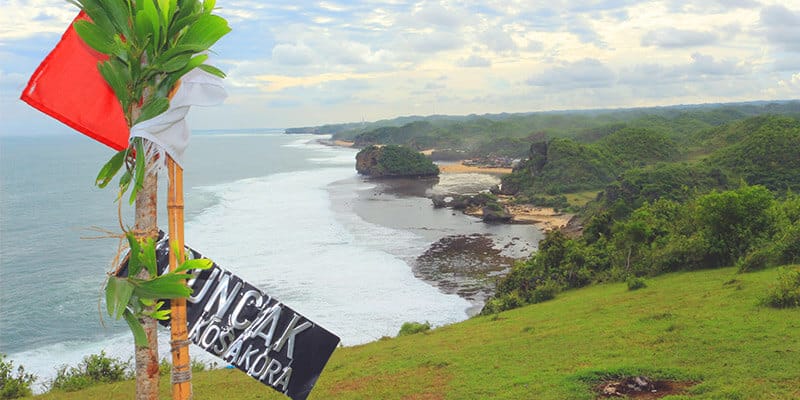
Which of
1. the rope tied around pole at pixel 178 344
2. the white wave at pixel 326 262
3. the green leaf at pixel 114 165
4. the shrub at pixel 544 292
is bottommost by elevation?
the white wave at pixel 326 262

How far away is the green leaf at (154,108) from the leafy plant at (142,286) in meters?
0.82

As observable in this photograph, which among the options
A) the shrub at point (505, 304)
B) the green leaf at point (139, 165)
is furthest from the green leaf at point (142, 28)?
the shrub at point (505, 304)

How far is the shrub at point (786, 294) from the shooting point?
1203cm

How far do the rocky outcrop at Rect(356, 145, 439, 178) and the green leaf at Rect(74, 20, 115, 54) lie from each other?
89.4 meters

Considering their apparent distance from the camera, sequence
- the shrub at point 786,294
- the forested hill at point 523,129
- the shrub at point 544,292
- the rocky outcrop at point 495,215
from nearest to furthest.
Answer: the shrub at point 786,294 < the shrub at point 544,292 < the rocky outcrop at point 495,215 < the forested hill at point 523,129

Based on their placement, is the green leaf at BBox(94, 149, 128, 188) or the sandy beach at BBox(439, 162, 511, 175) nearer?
the green leaf at BBox(94, 149, 128, 188)

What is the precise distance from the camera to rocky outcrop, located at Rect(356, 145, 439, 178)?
9425 centimetres

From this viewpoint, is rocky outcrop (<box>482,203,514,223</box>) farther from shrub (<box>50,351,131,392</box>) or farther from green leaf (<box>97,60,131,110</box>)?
green leaf (<box>97,60,131,110</box>)

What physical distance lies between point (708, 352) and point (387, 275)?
22.9 metres

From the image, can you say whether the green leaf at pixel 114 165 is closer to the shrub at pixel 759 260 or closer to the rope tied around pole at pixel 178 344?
the rope tied around pole at pixel 178 344

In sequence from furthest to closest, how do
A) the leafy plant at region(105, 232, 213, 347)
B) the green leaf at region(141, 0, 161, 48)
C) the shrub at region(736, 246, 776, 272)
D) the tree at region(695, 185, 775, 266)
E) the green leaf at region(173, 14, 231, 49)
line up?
the tree at region(695, 185, 775, 266) < the shrub at region(736, 246, 776, 272) < the green leaf at region(173, 14, 231, 49) < the leafy plant at region(105, 232, 213, 347) < the green leaf at region(141, 0, 161, 48)

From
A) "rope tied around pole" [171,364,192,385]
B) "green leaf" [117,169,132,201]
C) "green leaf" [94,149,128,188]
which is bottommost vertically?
"rope tied around pole" [171,364,192,385]

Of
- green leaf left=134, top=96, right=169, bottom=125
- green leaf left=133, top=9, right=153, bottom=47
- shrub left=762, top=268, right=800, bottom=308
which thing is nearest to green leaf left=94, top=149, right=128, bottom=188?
green leaf left=134, top=96, right=169, bottom=125

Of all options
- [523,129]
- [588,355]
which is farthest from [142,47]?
[523,129]
